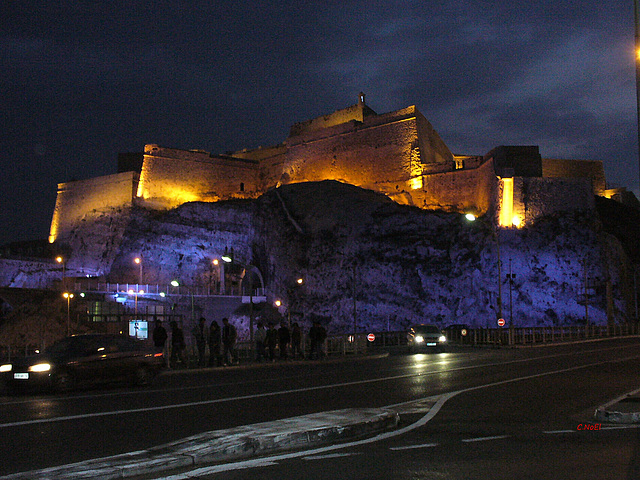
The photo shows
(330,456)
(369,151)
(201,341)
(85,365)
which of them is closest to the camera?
(330,456)

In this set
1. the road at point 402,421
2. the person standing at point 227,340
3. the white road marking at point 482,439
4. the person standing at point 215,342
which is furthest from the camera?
the person standing at point 227,340

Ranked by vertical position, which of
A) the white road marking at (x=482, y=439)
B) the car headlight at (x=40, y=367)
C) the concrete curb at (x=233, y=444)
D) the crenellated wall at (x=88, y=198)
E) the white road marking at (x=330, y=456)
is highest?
the crenellated wall at (x=88, y=198)

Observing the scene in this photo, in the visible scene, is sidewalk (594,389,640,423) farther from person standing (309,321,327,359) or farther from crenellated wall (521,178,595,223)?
crenellated wall (521,178,595,223)

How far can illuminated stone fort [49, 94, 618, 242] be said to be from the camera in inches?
2077

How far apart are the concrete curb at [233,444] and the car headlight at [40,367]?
313 inches

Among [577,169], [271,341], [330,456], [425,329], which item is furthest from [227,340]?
[577,169]

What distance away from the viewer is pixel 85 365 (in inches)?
583

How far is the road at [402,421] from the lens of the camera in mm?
6637

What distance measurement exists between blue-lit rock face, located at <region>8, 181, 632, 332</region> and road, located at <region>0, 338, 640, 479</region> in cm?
3033

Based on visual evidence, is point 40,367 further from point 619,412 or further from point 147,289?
point 147,289

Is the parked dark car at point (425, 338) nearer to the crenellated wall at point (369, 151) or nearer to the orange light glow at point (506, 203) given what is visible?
the orange light glow at point (506, 203)

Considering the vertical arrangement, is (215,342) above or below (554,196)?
below

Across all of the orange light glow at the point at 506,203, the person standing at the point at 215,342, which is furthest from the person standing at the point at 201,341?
the orange light glow at the point at 506,203

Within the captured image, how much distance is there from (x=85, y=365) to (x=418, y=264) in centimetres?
3958
